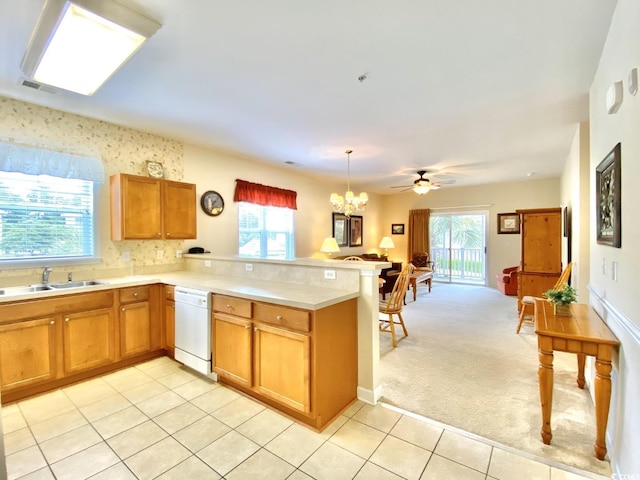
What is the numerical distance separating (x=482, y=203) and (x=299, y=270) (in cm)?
671

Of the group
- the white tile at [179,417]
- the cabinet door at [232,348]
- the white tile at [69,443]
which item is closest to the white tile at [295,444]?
the cabinet door at [232,348]

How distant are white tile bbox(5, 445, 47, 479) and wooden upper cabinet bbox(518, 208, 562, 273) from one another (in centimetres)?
580

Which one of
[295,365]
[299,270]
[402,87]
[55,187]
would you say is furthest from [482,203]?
[55,187]

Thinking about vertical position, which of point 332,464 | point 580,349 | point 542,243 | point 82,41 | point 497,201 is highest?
point 82,41

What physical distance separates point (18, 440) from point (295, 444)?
1899 millimetres

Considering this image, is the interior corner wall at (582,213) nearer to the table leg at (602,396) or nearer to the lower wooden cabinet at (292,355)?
the table leg at (602,396)

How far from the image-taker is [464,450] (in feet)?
6.48

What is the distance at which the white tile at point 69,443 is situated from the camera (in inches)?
77.4

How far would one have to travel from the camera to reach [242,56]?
7.34 ft

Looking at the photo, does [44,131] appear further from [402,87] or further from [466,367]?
[466,367]

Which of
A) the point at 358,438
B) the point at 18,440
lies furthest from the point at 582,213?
the point at 18,440

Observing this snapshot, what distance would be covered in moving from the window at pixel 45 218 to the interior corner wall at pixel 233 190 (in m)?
1.17

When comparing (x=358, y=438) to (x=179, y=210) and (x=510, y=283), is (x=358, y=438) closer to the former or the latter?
(x=179, y=210)

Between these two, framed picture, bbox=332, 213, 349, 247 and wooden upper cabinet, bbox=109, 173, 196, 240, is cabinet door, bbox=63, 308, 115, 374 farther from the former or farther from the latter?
framed picture, bbox=332, 213, 349, 247
